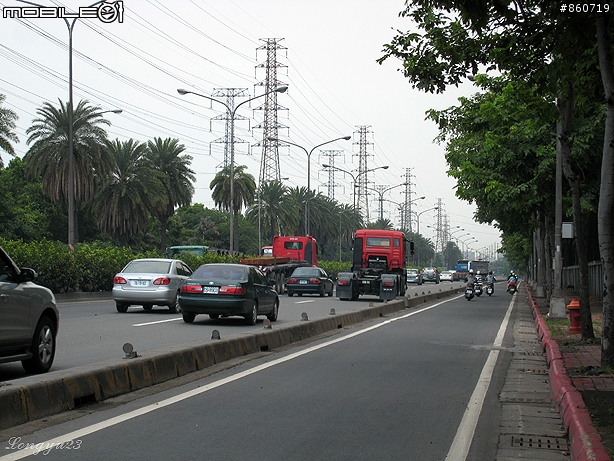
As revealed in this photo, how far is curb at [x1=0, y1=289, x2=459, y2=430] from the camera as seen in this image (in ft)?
25.9

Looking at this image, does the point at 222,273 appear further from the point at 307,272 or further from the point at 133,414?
the point at 307,272

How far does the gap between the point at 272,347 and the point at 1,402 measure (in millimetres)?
8651

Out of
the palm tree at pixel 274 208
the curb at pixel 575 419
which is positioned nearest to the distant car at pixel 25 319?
the curb at pixel 575 419

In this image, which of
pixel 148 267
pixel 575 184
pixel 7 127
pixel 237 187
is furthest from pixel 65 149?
pixel 575 184

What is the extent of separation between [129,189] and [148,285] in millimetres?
41861

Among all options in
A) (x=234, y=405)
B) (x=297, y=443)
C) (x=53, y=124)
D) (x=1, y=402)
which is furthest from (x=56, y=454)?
(x=53, y=124)

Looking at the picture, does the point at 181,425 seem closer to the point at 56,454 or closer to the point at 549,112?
the point at 56,454

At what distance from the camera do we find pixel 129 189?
209 ft

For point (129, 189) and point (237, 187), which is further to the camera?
point (237, 187)

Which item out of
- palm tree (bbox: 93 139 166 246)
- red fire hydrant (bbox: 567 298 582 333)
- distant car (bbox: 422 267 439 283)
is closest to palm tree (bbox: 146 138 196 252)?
palm tree (bbox: 93 139 166 246)

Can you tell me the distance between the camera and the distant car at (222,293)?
19.2 metres

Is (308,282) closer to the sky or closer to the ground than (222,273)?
closer to the ground

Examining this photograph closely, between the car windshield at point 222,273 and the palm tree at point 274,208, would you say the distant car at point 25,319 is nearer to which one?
the car windshield at point 222,273

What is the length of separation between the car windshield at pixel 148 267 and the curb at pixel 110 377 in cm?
838
